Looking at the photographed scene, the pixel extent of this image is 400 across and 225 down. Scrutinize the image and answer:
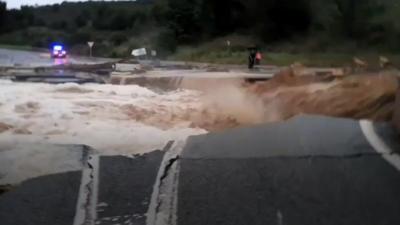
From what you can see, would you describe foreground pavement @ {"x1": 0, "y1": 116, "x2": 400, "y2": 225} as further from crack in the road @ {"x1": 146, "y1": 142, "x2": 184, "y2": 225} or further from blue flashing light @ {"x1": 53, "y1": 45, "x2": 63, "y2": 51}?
blue flashing light @ {"x1": 53, "y1": 45, "x2": 63, "y2": 51}

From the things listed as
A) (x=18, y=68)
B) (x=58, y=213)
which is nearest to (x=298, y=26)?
(x=58, y=213)

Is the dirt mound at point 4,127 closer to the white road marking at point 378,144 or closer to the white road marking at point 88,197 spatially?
the white road marking at point 88,197

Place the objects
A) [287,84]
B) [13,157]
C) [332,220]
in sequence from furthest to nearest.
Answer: [287,84], [13,157], [332,220]

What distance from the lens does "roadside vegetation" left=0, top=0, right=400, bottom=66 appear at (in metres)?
8.09

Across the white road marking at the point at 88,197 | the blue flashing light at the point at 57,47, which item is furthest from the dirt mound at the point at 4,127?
the blue flashing light at the point at 57,47

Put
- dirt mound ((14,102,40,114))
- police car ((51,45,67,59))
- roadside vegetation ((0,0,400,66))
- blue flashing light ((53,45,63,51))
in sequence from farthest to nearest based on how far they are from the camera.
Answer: police car ((51,45,67,59)), blue flashing light ((53,45,63,51)), dirt mound ((14,102,40,114)), roadside vegetation ((0,0,400,66))

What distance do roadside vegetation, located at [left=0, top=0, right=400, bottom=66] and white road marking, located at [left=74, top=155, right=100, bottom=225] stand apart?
11.4 feet

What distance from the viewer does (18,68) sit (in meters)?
26.7

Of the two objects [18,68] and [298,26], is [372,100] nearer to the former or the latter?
[298,26]

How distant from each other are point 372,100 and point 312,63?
1.02 metres

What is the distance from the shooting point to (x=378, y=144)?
24.3 ft

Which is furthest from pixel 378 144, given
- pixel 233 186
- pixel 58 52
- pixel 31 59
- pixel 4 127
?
pixel 31 59

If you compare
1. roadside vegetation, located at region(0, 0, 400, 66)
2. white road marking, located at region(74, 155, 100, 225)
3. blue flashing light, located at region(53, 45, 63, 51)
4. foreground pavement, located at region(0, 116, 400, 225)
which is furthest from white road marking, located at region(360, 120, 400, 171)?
blue flashing light, located at region(53, 45, 63, 51)

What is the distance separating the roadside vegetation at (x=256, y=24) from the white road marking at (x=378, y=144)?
2.77 feet
